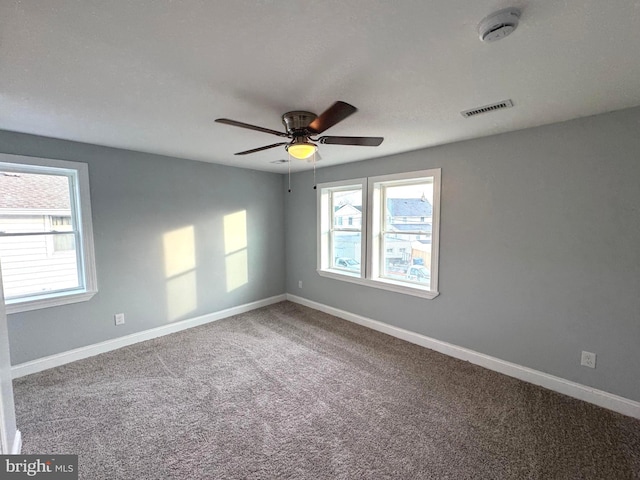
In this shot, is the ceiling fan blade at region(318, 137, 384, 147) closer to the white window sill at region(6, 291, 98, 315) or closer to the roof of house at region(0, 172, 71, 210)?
the roof of house at region(0, 172, 71, 210)

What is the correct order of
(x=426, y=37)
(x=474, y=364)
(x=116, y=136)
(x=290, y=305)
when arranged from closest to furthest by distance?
(x=426, y=37), (x=116, y=136), (x=474, y=364), (x=290, y=305)

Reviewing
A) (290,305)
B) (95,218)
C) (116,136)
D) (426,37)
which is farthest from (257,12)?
(290,305)

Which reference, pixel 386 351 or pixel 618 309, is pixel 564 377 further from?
pixel 386 351

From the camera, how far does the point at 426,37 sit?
1.24 meters

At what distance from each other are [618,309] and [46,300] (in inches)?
200

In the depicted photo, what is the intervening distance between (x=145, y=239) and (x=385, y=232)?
10.0 feet

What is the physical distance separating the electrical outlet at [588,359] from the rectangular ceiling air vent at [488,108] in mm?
2103

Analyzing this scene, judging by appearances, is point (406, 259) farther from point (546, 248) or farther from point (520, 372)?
point (520, 372)

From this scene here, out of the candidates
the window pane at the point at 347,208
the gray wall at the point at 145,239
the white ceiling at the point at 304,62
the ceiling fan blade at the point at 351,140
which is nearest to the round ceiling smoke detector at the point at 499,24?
the white ceiling at the point at 304,62

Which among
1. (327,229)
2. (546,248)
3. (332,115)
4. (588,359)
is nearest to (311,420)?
(332,115)

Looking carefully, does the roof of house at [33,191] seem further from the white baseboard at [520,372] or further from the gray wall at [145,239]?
the white baseboard at [520,372]

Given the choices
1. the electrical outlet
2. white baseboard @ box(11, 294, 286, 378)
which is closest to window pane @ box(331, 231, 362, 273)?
white baseboard @ box(11, 294, 286, 378)

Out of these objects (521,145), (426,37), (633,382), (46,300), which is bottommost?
(633,382)

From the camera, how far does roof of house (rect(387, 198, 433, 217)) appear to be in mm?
3297
